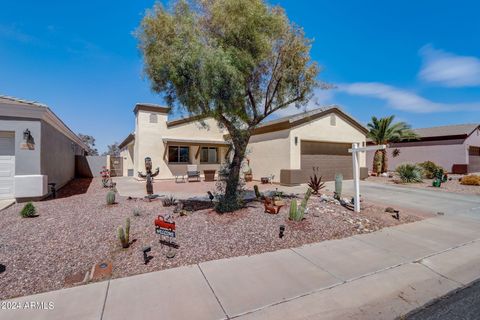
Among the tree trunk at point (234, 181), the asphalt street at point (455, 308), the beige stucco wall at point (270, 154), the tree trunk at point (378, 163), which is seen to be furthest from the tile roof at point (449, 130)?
the asphalt street at point (455, 308)

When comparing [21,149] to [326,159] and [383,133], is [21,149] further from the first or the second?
[383,133]

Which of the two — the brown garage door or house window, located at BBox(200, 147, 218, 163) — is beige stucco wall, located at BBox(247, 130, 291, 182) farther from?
house window, located at BBox(200, 147, 218, 163)

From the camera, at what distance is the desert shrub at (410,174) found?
51.8ft

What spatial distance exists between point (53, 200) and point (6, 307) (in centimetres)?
762

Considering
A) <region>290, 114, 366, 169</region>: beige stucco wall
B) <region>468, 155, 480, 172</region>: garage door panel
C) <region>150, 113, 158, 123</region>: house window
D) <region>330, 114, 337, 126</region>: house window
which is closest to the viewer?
<region>290, 114, 366, 169</region>: beige stucco wall

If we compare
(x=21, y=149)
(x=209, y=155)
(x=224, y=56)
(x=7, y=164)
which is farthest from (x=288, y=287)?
(x=209, y=155)

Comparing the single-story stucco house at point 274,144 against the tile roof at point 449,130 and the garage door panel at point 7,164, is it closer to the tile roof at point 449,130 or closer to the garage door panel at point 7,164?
the garage door panel at point 7,164

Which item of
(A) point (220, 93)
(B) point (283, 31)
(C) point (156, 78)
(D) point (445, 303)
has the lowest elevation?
(D) point (445, 303)

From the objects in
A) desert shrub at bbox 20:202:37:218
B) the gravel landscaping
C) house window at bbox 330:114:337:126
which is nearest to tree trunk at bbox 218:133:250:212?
the gravel landscaping

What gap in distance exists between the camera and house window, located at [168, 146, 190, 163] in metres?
17.7

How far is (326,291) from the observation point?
349 cm

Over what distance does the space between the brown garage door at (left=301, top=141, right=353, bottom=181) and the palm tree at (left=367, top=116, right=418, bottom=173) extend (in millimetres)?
5024

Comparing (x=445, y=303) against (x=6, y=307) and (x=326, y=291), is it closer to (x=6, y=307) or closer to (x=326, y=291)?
(x=326, y=291)

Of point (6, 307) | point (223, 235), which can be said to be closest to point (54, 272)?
point (6, 307)
